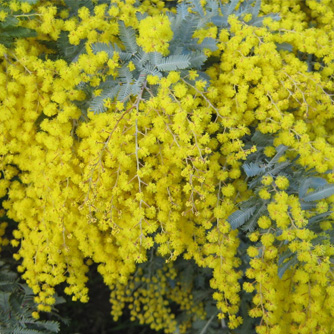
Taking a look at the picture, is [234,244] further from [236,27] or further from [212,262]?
[236,27]

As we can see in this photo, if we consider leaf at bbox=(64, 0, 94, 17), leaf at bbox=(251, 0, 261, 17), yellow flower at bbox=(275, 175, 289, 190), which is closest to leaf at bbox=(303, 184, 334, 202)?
yellow flower at bbox=(275, 175, 289, 190)

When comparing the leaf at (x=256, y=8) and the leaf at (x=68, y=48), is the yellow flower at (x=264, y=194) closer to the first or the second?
the leaf at (x=256, y=8)

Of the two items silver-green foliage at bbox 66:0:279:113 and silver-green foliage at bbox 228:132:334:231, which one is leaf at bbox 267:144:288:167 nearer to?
silver-green foliage at bbox 228:132:334:231

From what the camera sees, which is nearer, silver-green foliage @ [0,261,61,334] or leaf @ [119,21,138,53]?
leaf @ [119,21,138,53]

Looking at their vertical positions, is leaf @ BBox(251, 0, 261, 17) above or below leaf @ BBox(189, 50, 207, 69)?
above

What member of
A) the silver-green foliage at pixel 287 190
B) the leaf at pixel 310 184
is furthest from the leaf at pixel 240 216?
the leaf at pixel 310 184

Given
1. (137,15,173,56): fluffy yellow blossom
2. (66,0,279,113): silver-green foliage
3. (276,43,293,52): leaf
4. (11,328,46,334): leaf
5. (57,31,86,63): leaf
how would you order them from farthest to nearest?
1. (11,328,46,334): leaf
2. (276,43,293,52): leaf
3. (57,31,86,63): leaf
4. (66,0,279,113): silver-green foliage
5. (137,15,173,56): fluffy yellow blossom
